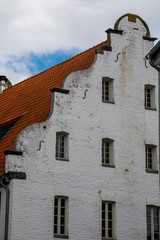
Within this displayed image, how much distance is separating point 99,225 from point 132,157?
3.94 m

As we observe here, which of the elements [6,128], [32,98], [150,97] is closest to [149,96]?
[150,97]

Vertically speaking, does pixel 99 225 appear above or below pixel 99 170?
below

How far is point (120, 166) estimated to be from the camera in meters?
31.7

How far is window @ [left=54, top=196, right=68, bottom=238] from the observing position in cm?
2942

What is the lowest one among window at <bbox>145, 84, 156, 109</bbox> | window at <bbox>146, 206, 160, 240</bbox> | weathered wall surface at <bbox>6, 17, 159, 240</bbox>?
window at <bbox>146, 206, 160, 240</bbox>

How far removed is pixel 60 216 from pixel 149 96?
8444 millimetres

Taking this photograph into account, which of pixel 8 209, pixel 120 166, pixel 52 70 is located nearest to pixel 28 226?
pixel 8 209

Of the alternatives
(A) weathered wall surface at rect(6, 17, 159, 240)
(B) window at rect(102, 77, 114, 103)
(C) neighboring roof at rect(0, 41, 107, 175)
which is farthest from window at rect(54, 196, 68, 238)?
(B) window at rect(102, 77, 114, 103)

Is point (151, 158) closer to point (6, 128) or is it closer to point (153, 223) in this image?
point (153, 223)

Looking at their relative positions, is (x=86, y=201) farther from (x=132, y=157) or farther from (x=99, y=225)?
→ (x=132, y=157)

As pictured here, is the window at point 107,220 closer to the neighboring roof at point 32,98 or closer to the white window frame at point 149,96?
the neighboring roof at point 32,98

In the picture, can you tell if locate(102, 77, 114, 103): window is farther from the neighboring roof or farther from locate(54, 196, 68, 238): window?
locate(54, 196, 68, 238): window

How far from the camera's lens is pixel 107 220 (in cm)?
3075

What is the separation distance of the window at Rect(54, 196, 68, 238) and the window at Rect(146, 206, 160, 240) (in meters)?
4.51
